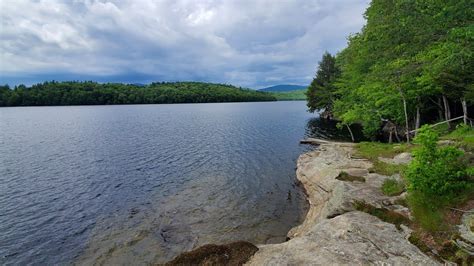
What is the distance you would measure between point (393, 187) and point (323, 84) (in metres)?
54.2

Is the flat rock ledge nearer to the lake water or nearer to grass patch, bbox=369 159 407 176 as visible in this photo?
grass patch, bbox=369 159 407 176

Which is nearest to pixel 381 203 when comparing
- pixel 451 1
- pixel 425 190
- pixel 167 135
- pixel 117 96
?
pixel 425 190

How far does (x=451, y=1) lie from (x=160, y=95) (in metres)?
176

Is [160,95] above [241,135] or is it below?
above

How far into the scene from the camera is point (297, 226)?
1390 cm

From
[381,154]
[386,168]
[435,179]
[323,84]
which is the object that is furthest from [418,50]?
[323,84]

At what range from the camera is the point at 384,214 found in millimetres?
9773

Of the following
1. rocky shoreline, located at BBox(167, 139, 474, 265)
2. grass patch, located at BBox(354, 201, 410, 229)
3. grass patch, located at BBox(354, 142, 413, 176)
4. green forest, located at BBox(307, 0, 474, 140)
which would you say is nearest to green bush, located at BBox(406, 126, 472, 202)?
rocky shoreline, located at BBox(167, 139, 474, 265)

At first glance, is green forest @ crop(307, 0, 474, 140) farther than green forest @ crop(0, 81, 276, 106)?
No

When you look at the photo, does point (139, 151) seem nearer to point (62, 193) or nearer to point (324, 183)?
point (62, 193)

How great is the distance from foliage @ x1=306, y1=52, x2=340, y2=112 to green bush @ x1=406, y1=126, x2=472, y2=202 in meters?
50.6

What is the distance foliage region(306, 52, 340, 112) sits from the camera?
5906 centimetres

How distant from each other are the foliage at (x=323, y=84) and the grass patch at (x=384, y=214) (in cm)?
5071

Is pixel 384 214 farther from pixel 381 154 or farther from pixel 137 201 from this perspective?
pixel 137 201
